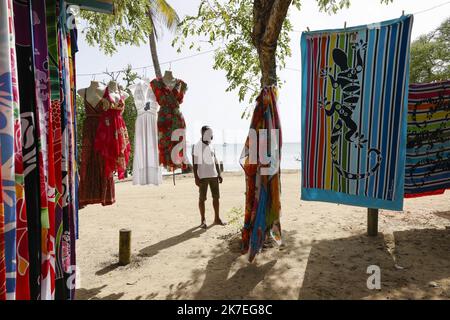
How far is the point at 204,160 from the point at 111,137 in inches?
104

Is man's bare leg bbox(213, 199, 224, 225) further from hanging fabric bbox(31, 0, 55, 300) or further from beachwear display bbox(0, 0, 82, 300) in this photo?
hanging fabric bbox(31, 0, 55, 300)

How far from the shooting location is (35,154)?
132cm

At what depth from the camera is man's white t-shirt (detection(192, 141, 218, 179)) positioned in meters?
6.02

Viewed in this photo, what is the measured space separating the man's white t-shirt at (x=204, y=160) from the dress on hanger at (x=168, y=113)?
2.01m

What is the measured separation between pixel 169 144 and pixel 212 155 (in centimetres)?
215

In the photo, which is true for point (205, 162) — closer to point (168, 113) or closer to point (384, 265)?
point (168, 113)

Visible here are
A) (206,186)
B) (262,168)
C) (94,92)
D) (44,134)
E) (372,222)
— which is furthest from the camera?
(206,186)

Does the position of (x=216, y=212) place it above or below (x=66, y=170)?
below

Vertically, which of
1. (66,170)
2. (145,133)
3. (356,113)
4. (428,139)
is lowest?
(66,170)

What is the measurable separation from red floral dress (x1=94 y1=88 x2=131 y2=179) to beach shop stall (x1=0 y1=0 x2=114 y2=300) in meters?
1.86

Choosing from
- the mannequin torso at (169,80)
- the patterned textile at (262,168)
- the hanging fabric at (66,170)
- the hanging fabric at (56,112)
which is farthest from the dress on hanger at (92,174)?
the hanging fabric at (56,112)

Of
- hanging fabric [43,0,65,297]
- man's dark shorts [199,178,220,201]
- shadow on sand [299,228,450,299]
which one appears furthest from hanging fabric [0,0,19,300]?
man's dark shorts [199,178,220,201]

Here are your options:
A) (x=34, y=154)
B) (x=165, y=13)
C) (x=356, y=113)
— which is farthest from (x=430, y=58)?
(x=34, y=154)
